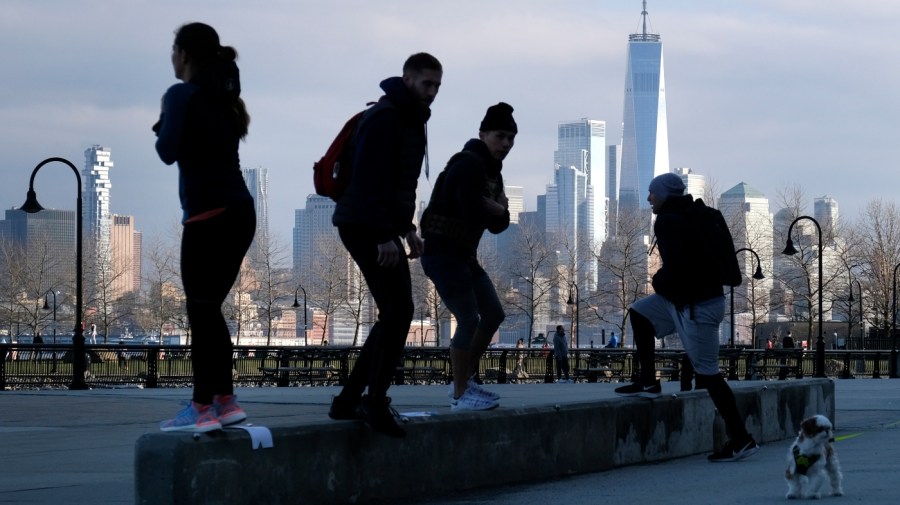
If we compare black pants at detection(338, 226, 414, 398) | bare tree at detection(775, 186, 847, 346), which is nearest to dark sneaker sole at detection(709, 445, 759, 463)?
black pants at detection(338, 226, 414, 398)

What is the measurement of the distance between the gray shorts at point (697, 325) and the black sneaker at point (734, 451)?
0.53 meters

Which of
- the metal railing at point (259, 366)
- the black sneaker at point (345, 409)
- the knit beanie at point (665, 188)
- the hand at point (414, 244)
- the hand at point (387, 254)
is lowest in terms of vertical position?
the metal railing at point (259, 366)

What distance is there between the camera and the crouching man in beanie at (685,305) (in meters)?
9.17

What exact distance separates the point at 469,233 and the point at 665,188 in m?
1.90

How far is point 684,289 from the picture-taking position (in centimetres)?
920

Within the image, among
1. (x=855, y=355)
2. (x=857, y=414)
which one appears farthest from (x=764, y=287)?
(x=857, y=414)

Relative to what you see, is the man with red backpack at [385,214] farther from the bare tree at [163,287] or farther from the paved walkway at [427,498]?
the bare tree at [163,287]

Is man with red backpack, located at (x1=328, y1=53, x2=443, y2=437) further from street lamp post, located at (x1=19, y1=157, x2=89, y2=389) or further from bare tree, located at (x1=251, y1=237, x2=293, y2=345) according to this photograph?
bare tree, located at (x1=251, y1=237, x2=293, y2=345)

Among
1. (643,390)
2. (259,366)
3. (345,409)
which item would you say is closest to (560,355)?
(259,366)

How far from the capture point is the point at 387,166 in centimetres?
670

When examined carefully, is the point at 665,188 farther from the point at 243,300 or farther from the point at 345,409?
the point at 243,300

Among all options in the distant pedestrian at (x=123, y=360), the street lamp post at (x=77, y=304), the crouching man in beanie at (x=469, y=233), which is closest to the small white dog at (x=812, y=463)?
the crouching man in beanie at (x=469, y=233)

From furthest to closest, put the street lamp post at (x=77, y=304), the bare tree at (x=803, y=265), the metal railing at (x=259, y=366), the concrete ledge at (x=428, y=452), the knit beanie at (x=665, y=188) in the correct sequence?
the bare tree at (x=803, y=265) < the metal railing at (x=259, y=366) < the street lamp post at (x=77, y=304) < the knit beanie at (x=665, y=188) < the concrete ledge at (x=428, y=452)

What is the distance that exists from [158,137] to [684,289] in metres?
4.35
